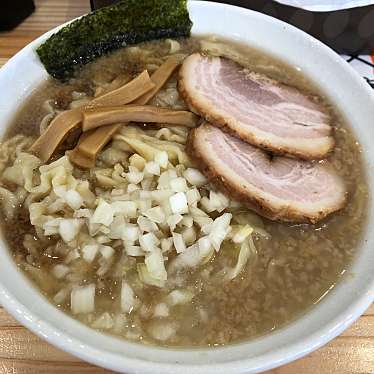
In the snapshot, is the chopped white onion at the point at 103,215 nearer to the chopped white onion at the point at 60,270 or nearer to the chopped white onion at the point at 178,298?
the chopped white onion at the point at 60,270

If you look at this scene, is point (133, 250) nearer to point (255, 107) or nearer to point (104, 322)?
point (104, 322)

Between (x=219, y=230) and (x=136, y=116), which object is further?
(x=136, y=116)

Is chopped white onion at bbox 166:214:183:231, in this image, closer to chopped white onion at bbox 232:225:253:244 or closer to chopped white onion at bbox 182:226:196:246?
chopped white onion at bbox 182:226:196:246

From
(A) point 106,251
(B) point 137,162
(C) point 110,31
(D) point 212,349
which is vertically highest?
(C) point 110,31

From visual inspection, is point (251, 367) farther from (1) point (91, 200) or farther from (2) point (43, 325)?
(1) point (91, 200)

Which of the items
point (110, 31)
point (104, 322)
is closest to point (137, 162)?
point (104, 322)

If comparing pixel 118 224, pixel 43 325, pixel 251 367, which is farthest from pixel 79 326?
pixel 251 367
